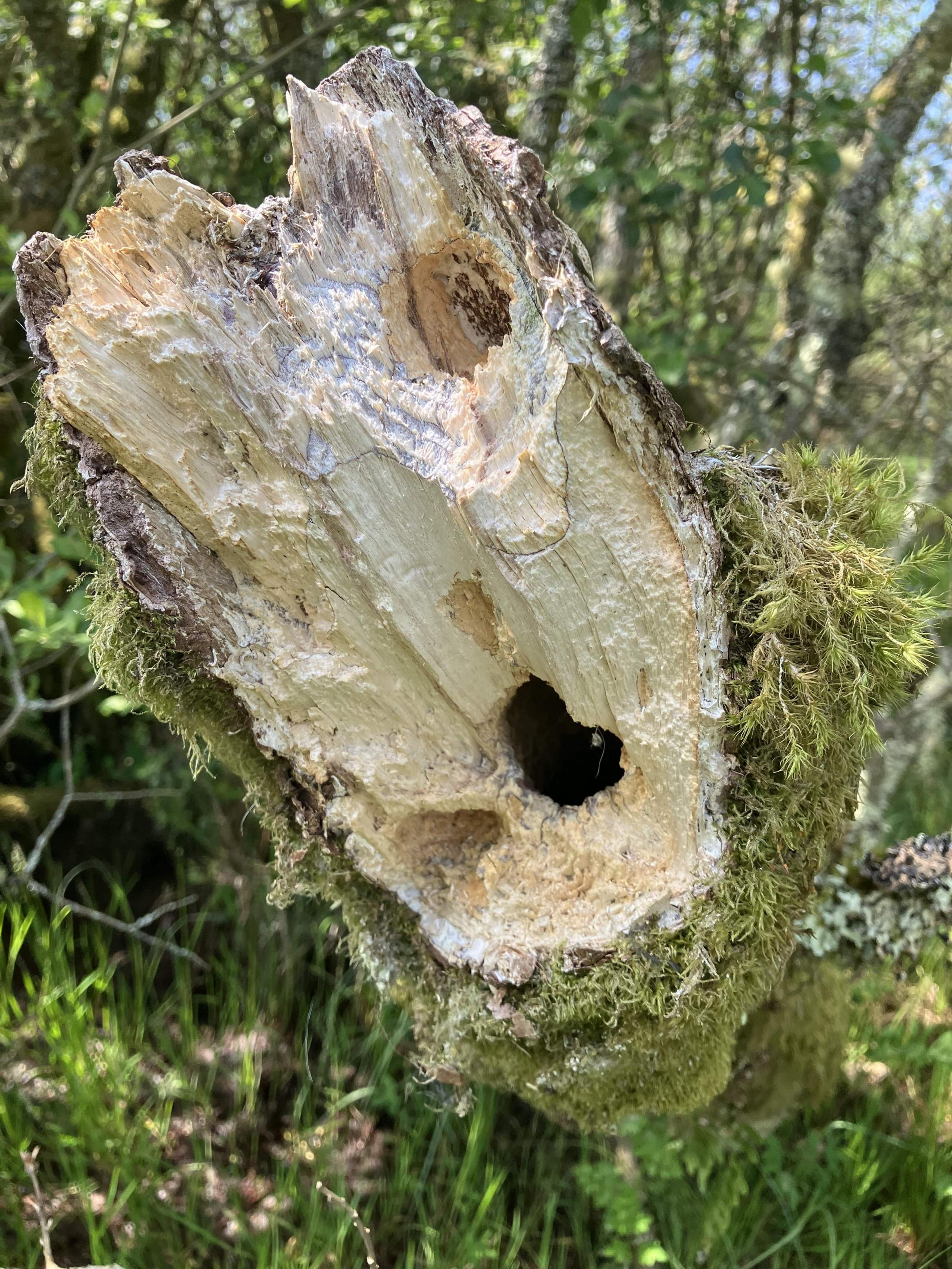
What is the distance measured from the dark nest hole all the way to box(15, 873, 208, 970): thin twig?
1415mm

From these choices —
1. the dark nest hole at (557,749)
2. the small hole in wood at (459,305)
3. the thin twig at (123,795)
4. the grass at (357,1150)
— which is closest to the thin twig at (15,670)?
the thin twig at (123,795)

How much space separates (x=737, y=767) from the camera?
3.46ft

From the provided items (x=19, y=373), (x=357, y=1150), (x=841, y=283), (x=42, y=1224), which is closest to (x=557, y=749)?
(x=42, y=1224)

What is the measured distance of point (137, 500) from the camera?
1058mm

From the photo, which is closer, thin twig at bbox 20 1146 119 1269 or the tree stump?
the tree stump

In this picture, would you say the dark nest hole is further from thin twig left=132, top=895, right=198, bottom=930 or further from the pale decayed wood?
thin twig left=132, top=895, right=198, bottom=930

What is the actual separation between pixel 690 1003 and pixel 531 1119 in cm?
152

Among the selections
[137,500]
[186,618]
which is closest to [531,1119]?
[186,618]

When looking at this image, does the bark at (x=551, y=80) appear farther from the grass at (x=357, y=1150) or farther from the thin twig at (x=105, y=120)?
the grass at (x=357, y=1150)

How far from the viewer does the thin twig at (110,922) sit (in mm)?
2168

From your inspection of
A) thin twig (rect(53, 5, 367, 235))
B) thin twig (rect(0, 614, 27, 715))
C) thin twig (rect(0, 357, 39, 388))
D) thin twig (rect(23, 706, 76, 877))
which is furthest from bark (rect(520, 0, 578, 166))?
thin twig (rect(23, 706, 76, 877))

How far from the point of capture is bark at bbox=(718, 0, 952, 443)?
2602 mm

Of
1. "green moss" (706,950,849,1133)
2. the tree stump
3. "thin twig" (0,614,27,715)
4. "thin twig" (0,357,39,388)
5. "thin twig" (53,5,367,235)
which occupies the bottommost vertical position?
"thin twig" (0,614,27,715)

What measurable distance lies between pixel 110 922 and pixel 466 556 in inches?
70.6
